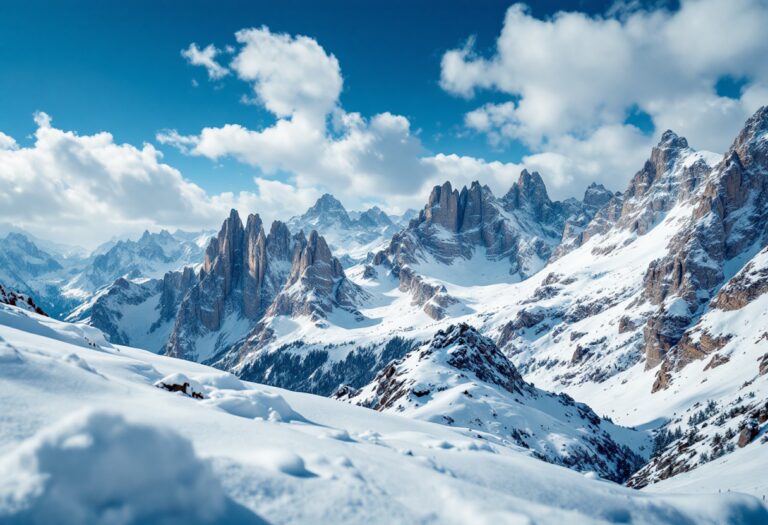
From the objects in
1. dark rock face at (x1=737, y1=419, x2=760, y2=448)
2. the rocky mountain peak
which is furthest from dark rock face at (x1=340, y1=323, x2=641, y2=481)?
dark rock face at (x1=737, y1=419, x2=760, y2=448)

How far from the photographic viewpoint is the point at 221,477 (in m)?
5.49

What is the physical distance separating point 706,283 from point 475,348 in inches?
5778

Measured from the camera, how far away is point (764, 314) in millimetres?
142375

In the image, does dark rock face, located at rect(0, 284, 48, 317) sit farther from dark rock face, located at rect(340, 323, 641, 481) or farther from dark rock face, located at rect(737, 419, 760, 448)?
dark rock face, located at rect(737, 419, 760, 448)

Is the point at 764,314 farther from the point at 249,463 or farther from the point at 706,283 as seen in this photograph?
the point at 249,463

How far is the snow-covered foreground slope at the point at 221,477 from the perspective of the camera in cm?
446

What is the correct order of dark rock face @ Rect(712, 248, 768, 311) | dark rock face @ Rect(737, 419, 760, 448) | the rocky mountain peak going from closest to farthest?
dark rock face @ Rect(737, 419, 760, 448), the rocky mountain peak, dark rock face @ Rect(712, 248, 768, 311)

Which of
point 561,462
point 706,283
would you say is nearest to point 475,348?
point 561,462

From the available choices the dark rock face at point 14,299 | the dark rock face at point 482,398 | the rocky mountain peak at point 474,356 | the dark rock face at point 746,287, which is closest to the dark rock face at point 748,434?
the dark rock face at point 482,398

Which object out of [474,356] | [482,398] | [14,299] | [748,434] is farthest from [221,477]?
[474,356]

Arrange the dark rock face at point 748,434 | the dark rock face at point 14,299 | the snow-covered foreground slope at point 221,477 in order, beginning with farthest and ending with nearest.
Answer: the dark rock face at point 748,434
the dark rock face at point 14,299
the snow-covered foreground slope at point 221,477

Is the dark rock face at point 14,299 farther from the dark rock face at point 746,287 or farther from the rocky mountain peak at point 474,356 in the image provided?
the dark rock face at point 746,287

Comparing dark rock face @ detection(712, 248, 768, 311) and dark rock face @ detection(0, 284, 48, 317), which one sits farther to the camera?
dark rock face @ detection(712, 248, 768, 311)

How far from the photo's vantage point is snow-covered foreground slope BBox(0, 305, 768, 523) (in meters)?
4.46
